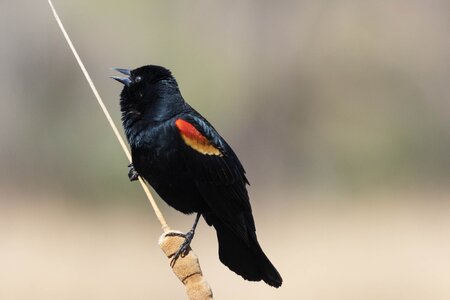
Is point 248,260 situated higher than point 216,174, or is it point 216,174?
point 216,174

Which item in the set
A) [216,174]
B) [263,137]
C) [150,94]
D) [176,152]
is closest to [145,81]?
[150,94]

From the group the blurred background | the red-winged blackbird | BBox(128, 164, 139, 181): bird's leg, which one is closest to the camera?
the red-winged blackbird

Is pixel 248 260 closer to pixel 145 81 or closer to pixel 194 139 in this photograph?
pixel 194 139

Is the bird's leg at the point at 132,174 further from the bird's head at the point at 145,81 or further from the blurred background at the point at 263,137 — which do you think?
the blurred background at the point at 263,137

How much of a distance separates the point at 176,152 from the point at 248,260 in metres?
0.36

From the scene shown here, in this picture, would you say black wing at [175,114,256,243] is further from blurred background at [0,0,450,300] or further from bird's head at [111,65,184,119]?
blurred background at [0,0,450,300]

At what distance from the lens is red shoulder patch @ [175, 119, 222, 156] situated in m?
2.11

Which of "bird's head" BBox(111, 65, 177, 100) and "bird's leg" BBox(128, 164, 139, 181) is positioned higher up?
"bird's head" BBox(111, 65, 177, 100)

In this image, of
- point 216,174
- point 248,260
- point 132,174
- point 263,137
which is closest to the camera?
point 248,260

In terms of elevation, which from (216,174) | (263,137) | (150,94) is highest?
(150,94)

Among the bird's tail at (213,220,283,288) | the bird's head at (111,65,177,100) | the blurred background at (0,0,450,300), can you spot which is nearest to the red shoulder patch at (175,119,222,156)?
the bird's head at (111,65,177,100)

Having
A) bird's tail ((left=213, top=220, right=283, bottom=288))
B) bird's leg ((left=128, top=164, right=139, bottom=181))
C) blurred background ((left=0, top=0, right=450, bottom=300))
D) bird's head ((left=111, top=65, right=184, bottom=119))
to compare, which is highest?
bird's head ((left=111, top=65, right=184, bottom=119))

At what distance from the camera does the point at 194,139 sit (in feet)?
6.93

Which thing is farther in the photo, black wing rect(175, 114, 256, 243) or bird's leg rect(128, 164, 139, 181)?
bird's leg rect(128, 164, 139, 181)
